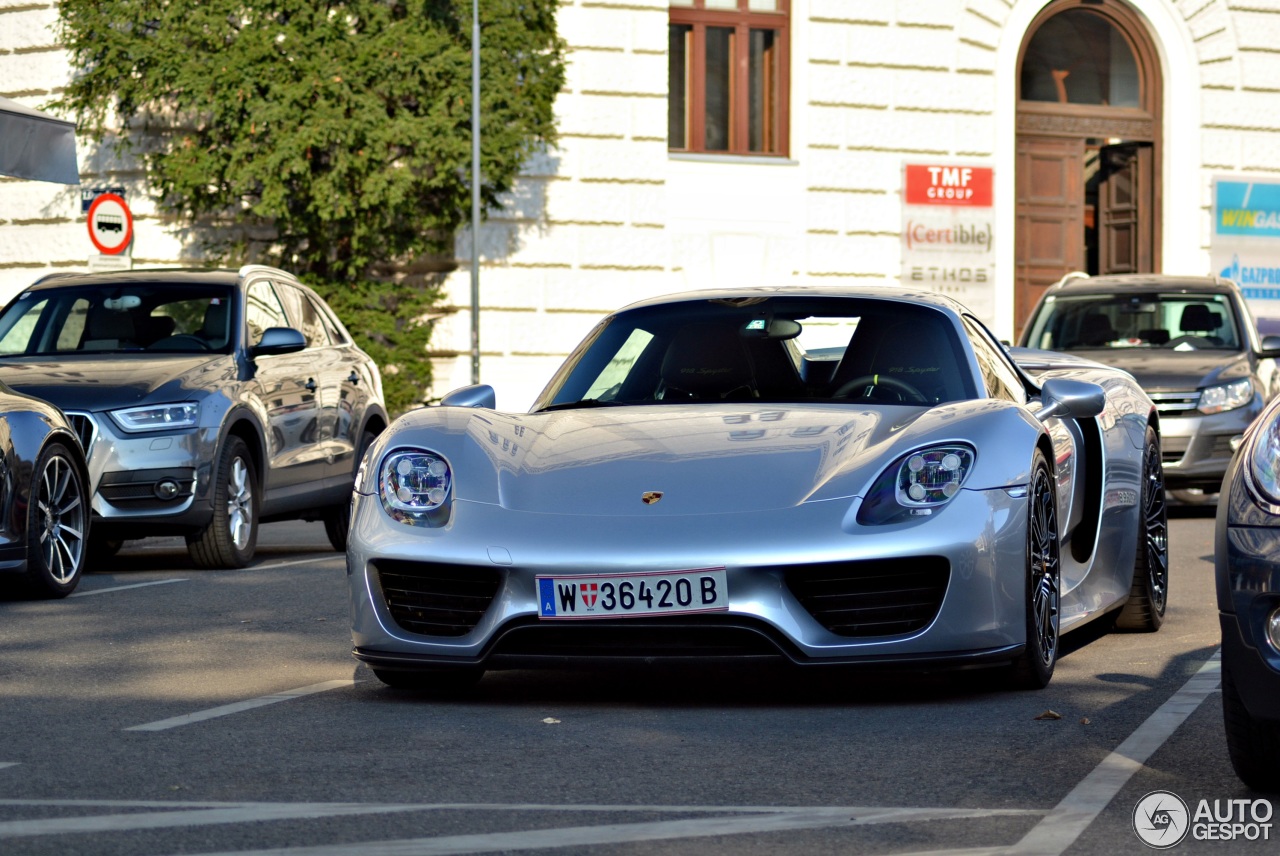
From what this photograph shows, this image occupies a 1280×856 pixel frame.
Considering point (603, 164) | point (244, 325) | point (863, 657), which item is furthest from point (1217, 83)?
point (863, 657)


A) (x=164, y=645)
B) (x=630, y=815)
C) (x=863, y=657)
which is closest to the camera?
(x=630, y=815)

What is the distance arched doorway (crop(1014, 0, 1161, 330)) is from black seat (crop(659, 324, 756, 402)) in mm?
23227

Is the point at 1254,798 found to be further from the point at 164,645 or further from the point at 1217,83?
the point at 1217,83

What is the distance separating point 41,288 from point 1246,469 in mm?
9241

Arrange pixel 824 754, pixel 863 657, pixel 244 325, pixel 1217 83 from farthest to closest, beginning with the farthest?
pixel 1217 83 < pixel 244 325 < pixel 863 657 < pixel 824 754

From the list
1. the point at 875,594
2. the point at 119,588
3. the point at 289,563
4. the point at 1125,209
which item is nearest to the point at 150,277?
the point at 289,563

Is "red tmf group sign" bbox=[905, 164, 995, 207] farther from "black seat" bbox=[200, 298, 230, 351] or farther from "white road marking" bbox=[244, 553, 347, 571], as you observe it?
"black seat" bbox=[200, 298, 230, 351]

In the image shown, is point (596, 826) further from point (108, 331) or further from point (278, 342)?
point (108, 331)

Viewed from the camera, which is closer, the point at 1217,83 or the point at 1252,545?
the point at 1252,545

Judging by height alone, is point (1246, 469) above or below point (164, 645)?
above

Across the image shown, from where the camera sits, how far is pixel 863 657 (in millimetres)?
6082

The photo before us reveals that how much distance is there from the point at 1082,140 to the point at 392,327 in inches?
442

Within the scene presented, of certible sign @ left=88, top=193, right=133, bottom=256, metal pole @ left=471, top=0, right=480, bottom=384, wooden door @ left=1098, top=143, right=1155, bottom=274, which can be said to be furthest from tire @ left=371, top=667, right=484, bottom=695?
wooden door @ left=1098, top=143, right=1155, bottom=274

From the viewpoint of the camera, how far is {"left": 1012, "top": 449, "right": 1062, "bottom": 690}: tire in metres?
6.39
